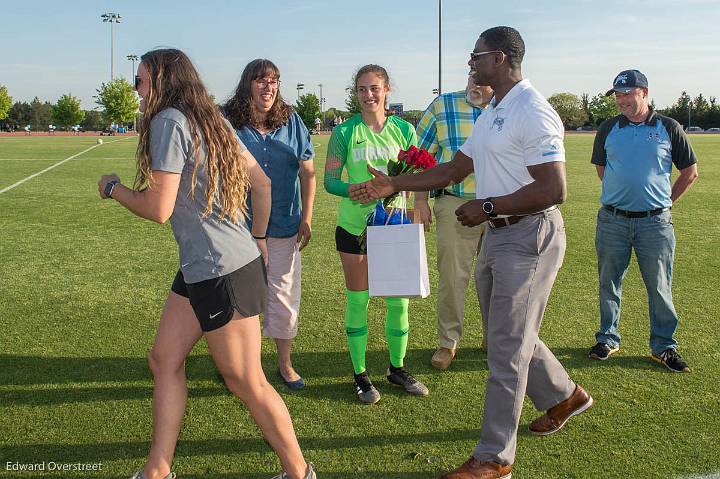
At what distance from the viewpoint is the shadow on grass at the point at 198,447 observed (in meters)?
3.47

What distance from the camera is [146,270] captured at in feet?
25.2

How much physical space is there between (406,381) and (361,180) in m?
1.32

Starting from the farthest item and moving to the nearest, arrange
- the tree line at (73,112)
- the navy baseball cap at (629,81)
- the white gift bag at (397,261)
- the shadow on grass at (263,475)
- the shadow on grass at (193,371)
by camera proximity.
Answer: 1. the tree line at (73,112)
2. the navy baseball cap at (629,81)
3. the shadow on grass at (193,371)
4. the white gift bag at (397,261)
5. the shadow on grass at (263,475)

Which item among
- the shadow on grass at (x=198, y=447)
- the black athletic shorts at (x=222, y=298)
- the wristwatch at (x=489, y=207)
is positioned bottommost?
the shadow on grass at (x=198, y=447)

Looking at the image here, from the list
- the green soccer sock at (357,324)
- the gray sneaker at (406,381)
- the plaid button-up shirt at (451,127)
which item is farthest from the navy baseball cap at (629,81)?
the gray sneaker at (406,381)

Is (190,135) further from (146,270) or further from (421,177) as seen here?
(146,270)

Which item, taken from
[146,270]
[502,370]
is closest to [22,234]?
[146,270]

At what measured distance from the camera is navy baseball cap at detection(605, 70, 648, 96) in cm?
470

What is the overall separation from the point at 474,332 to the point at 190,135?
349 cm

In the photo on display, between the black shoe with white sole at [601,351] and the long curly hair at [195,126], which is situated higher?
the long curly hair at [195,126]

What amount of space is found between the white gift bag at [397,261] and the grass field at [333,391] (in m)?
0.81

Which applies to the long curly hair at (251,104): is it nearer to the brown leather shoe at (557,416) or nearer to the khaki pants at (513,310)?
the khaki pants at (513,310)

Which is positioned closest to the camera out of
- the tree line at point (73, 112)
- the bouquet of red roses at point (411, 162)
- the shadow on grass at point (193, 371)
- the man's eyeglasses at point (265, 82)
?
the bouquet of red roses at point (411, 162)

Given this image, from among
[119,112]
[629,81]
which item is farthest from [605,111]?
[629,81]
